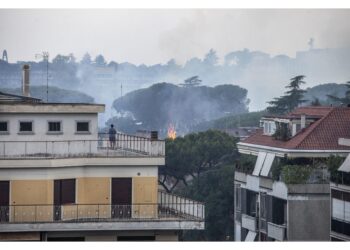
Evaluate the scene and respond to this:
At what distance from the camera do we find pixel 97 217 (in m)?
22.5

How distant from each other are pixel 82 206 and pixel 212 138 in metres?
44.4

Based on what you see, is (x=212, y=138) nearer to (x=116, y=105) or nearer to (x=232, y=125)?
(x=232, y=125)

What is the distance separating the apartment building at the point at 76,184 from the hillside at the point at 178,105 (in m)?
98.8

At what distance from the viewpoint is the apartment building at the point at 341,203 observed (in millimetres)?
34812

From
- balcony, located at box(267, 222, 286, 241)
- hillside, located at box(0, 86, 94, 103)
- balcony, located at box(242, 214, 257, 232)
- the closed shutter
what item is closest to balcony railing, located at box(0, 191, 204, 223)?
balcony, located at box(267, 222, 286, 241)

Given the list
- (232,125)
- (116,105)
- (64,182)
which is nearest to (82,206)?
(64,182)

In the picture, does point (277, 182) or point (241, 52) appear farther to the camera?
point (241, 52)

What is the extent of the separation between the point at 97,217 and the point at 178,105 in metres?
113

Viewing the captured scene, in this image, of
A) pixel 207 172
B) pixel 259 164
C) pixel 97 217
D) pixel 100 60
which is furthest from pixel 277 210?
pixel 100 60

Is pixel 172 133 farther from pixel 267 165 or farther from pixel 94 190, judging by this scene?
pixel 94 190

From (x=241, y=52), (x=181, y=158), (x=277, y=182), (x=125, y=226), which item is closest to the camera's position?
(x=125, y=226)

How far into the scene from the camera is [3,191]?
22.7m

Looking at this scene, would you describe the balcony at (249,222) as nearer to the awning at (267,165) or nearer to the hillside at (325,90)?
the awning at (267,165)

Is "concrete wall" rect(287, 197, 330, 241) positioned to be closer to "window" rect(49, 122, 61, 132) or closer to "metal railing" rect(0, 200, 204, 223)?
"window" rect(49, 122, 61, 132)
